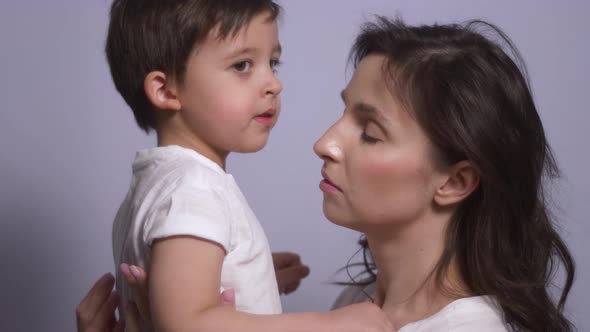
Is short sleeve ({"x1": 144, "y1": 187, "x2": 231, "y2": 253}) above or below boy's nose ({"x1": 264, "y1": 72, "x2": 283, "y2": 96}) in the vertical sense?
below

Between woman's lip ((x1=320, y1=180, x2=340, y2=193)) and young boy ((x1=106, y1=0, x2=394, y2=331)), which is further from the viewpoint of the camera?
woman's lip ((x1=320, y1=180, x2=340, y2=193))

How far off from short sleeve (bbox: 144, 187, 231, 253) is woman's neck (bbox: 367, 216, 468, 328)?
38 cm

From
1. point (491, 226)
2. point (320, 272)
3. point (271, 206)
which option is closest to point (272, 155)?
point (271, 206)

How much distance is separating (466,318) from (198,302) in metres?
0.51

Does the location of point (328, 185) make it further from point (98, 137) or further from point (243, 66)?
point (98, 137)

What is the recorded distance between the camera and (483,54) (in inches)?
61.2

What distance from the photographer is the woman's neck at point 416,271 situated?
5.24 ft

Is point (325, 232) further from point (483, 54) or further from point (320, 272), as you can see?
point (483, 54)

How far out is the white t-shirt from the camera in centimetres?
150

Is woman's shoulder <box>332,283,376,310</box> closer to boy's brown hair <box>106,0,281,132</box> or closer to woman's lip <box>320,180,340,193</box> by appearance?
woman's lip <box>320,180,340,193</box>

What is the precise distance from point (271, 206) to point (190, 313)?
1.31m

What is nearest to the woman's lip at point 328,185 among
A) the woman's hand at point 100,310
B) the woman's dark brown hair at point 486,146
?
the woman's dark brown hair at point 486,146

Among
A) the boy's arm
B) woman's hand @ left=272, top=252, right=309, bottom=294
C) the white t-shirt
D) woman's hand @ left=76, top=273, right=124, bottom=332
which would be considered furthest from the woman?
woman's hand @ left=76, top=273, right=124, bottom=332

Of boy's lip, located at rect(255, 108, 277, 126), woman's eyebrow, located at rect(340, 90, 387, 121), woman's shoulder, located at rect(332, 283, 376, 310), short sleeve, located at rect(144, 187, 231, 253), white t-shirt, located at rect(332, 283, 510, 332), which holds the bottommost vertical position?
woman's shoulder, located at rect(332, 283, 376, 310)
